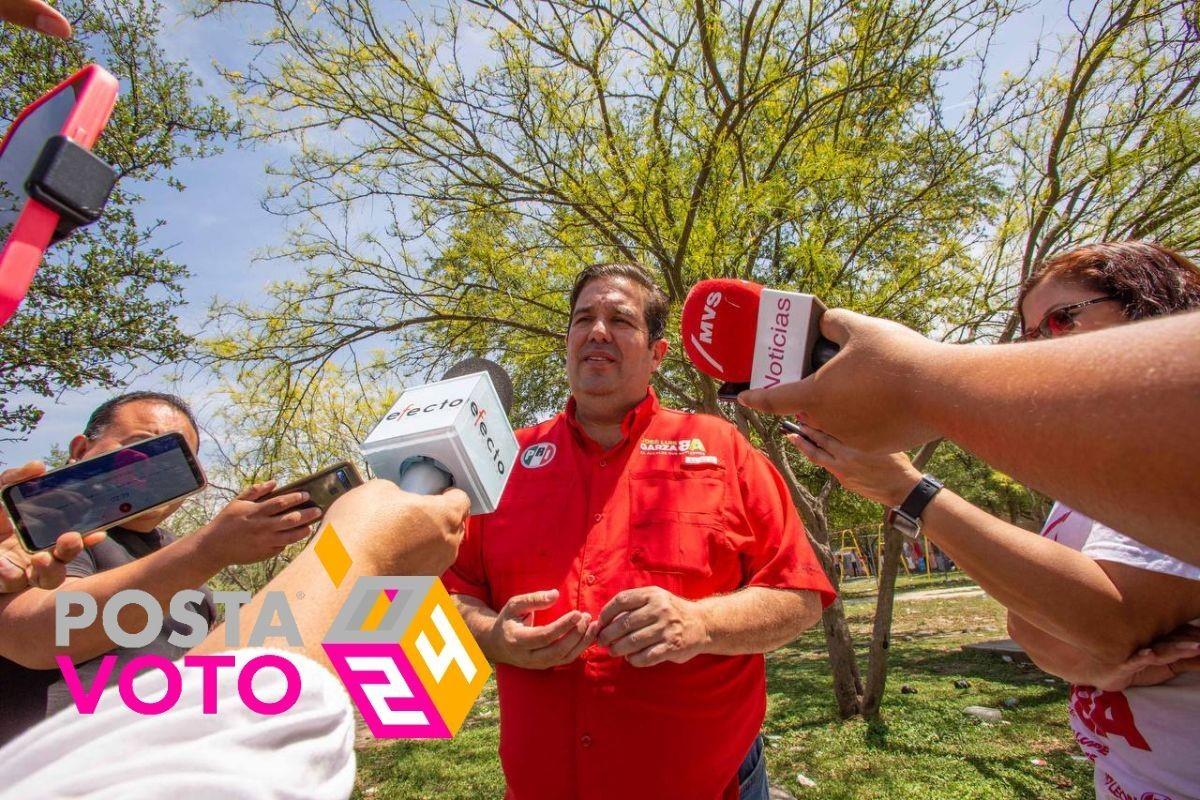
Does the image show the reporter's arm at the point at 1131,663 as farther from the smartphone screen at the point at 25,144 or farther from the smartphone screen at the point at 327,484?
the smartphone screen at the point at 25,144

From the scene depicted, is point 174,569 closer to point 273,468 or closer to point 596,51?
point 596,51

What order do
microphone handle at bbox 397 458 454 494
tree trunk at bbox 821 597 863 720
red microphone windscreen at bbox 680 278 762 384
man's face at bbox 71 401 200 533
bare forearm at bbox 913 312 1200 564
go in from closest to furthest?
bare forearm at bbox 913 312 1200 564 < microphone handle at bbox 397 458 454 494 < red microphone windscreen at bbox 680 278 762 384 < man's face at bbox 71 401 200 533 < tree trunk at bbox 821 597 863 720

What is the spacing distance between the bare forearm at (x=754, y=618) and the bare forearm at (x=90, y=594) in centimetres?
133

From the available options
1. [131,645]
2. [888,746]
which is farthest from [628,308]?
[888,746]

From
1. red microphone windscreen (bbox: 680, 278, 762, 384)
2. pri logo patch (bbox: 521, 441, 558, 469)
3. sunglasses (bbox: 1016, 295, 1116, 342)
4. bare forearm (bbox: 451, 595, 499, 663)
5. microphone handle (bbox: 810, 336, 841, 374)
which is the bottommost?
bare forearm (bbox: 451, 595, 499, 663)

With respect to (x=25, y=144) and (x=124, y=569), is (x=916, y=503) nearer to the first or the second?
(x=25, y=144)

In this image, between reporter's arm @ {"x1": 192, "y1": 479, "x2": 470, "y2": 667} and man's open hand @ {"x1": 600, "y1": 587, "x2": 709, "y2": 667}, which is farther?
man's open hand @ {"x1": 600, "y1": 587, "x2": 709, "y2": 667}

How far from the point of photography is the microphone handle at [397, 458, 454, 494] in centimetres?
122

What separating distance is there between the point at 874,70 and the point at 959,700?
5773mm

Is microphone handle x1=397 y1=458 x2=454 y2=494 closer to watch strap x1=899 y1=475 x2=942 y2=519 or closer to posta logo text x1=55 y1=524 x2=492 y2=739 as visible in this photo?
posta logo text x1=55 y1=524 x2=492 y2=739

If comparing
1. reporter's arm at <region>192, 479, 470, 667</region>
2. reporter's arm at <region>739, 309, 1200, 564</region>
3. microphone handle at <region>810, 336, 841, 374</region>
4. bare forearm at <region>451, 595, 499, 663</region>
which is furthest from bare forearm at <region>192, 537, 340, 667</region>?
bare forearm at <region>451, 595, 499, 663</region>

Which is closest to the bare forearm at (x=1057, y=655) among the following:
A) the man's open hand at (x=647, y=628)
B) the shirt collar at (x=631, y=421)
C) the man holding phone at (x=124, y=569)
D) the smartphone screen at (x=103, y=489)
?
the man's open hand at (x=647, y=628)

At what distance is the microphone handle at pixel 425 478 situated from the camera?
4.00 ft

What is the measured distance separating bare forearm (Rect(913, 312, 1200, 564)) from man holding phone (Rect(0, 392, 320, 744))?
1.27 metres
